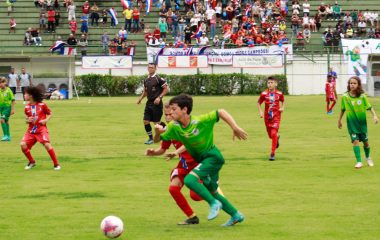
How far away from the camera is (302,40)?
59.7 meters

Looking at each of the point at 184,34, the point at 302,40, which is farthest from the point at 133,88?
the point at 302,40

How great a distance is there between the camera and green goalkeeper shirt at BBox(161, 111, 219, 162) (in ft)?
39.3

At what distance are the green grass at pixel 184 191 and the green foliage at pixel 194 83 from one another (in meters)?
26.0

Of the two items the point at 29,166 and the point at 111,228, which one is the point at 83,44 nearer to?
the point at 29,166

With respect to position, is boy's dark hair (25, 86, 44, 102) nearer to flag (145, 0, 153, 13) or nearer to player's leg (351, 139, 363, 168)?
player's leg (351, 139, 363, 168)

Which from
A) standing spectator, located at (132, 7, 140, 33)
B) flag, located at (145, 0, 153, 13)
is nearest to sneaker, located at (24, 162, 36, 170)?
standing spectator, located at (132, 7, 140, 33)

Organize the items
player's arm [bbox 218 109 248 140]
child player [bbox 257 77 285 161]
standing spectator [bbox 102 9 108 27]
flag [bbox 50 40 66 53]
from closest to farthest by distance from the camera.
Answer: player's arm [bbox 218 109 248 140] → child player [bbox 257 77 285 161] → flag [bbox 50 40 66 53] → standing spectator [bbox 102 9 108 27]

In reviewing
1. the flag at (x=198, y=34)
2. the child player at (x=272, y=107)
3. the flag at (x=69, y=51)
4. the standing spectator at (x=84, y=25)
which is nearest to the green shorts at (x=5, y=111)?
the child player at (x=272, y=107)

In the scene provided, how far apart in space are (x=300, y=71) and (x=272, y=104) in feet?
117

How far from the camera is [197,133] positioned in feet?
39.3

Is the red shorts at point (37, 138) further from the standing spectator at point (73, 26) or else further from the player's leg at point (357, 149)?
the standing spectator at point (73, 26)

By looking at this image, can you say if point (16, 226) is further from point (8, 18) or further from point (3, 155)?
point (8, 18)

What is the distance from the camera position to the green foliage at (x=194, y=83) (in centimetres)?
5588

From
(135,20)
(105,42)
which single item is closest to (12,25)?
(105,42)
